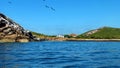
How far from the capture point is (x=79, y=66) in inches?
2053

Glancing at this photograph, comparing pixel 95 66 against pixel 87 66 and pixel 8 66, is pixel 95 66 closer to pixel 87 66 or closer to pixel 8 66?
pixel 87 66

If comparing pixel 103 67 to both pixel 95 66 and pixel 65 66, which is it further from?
pixel 65 66

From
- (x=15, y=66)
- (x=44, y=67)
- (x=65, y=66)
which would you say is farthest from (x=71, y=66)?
(x=15, y=66)

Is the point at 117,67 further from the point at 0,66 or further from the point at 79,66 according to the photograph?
the point at 0,66

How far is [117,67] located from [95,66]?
338 centimetres

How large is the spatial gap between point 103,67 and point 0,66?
14949 mm

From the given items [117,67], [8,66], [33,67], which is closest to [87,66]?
[117,67]

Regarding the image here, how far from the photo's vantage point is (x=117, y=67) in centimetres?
5025

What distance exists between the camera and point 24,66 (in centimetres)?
5069

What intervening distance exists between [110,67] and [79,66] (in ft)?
15.5

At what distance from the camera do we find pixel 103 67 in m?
50.8

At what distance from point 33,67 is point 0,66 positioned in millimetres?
4863

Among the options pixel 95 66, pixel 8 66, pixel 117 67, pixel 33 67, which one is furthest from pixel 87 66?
pixel 8 66

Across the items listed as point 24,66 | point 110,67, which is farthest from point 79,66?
point 24,66
